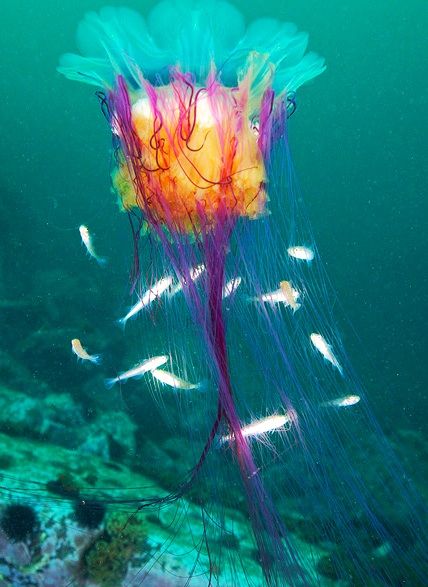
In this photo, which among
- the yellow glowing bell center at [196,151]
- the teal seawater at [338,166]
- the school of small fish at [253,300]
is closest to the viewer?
the yellow glowing bell center at [196,151]

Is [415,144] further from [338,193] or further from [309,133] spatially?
[309,133]

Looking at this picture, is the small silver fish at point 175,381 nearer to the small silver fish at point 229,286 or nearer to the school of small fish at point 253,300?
the school of small fish at point 253,300

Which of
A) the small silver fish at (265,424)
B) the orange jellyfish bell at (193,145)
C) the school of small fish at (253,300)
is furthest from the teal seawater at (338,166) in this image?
the orange jellyfish bell at (193,145)

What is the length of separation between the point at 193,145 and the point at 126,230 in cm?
226

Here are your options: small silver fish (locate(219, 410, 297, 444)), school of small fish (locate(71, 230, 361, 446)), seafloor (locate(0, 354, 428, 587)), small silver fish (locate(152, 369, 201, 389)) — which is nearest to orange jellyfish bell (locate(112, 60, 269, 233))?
school of small fish (locate(71, 230, 361, 446))

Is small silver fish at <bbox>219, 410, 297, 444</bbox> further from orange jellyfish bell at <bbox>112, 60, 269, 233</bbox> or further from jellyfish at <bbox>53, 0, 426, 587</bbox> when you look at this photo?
orange jellyfish bell at <bbox>112, 60, 269, 233</bbox>

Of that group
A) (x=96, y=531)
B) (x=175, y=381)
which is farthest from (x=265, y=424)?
(x=96, y=531)

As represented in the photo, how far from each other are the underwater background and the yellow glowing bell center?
2.96ft

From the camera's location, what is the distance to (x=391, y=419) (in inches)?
516

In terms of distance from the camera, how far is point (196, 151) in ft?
9.03

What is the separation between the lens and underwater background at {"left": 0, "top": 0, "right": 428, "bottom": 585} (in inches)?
311

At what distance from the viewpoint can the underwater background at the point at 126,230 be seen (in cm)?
790

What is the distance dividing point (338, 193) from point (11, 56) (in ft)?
208

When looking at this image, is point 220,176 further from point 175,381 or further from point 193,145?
point 175,381
